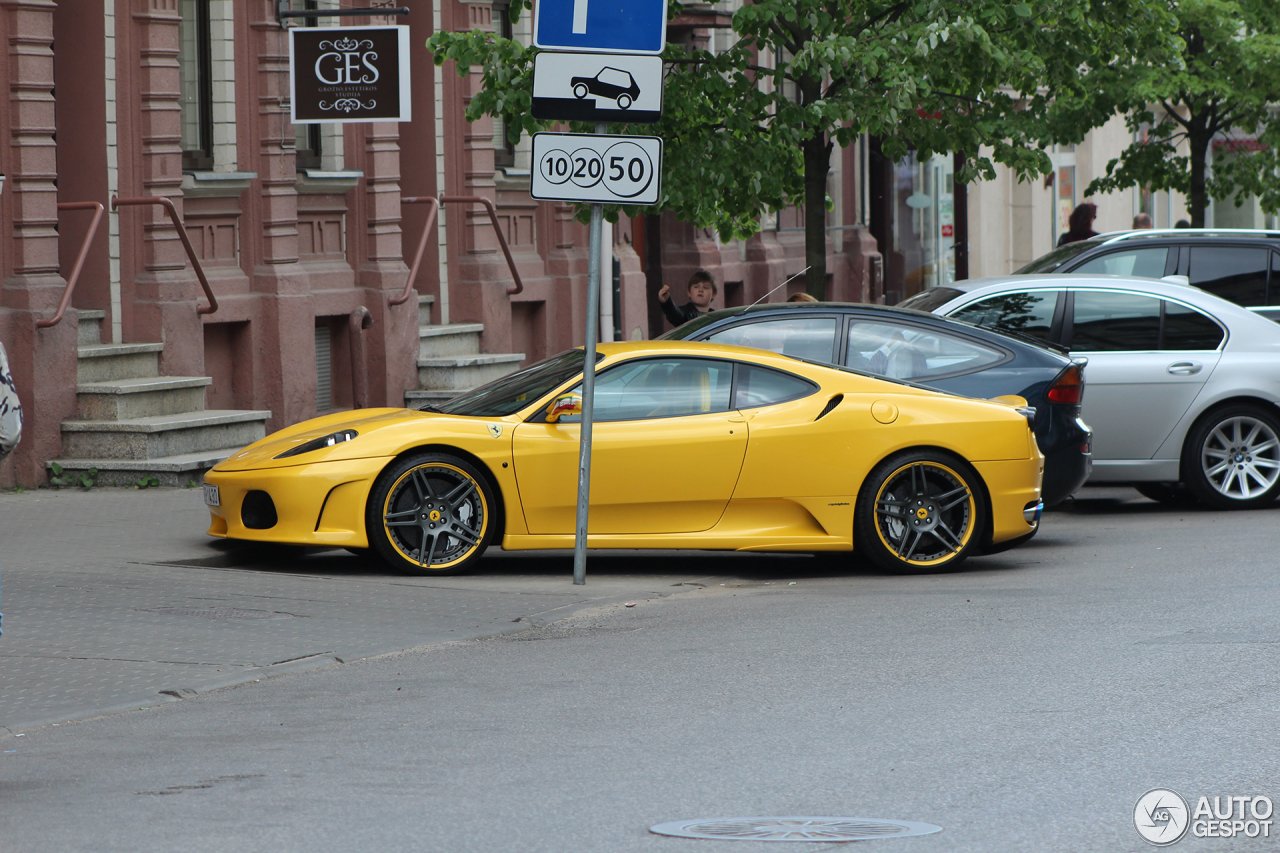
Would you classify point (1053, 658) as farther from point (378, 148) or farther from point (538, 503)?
point (378, 148)

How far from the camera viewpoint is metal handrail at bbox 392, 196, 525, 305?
18188 millimetres

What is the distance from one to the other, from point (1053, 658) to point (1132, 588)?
83.1 inches

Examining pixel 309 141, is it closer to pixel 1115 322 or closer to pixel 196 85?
pixel 196 85

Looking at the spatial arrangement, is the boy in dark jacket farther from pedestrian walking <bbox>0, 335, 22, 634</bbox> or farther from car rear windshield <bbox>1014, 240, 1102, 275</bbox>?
pedestrian walking <bbox>0, 335, 22, 634</bbox>

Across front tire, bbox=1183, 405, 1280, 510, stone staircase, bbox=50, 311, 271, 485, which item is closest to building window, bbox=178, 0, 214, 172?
stone staircase, bbox=50, 311, 271, 485

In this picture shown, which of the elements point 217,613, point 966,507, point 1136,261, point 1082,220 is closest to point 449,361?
point 1136,261

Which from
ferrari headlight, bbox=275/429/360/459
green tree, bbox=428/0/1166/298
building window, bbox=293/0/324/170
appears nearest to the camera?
ferrari headlight, bbox=275/429/360/459

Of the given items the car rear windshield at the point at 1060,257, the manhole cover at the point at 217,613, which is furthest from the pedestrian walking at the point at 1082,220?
the manhole cover at the point at 217,613

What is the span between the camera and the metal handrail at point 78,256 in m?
13.8

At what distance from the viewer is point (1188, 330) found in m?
12.8

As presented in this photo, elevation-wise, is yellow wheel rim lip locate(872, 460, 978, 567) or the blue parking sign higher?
the blue parking sign

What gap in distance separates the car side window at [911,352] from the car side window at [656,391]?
60.8 inches

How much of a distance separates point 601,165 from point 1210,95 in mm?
16389

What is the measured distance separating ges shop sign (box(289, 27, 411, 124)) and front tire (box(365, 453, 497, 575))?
6501 millimetres
